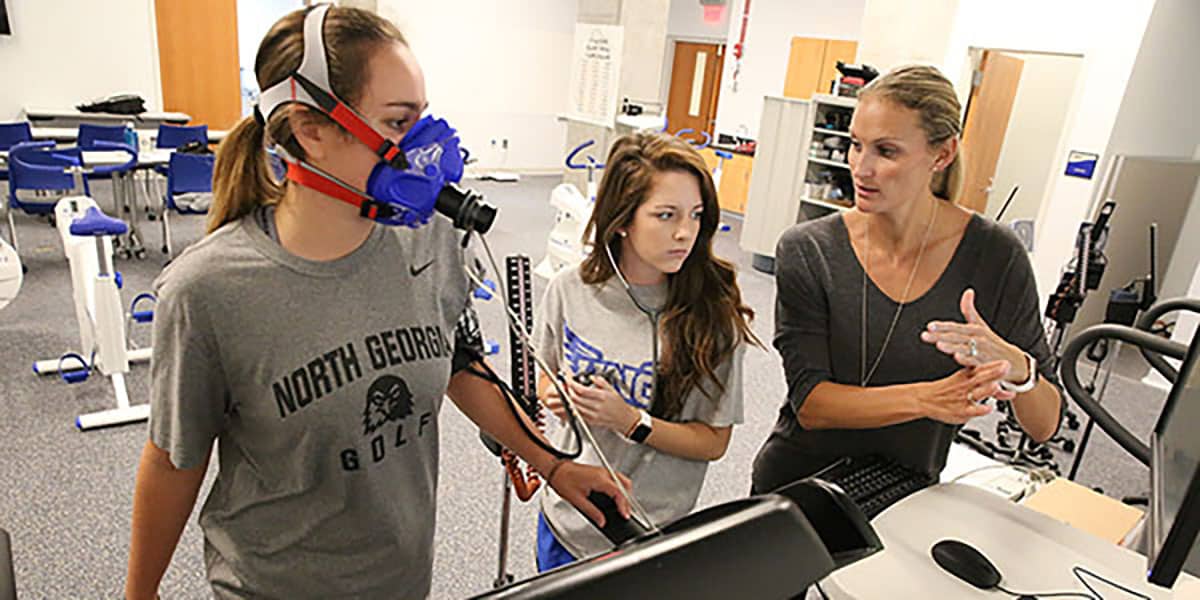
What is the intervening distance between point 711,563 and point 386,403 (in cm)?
66

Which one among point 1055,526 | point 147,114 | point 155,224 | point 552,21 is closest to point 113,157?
point 155,224

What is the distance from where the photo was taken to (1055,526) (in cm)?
114

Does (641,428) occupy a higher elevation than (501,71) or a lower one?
lower

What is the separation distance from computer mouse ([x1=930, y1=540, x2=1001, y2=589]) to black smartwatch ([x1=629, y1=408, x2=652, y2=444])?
50 centimetres

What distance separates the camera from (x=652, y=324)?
1426 millimetres

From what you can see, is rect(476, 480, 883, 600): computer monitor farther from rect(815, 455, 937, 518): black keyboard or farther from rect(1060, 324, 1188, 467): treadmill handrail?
rect(1060, 324, 1188, 467): treadmill handrail

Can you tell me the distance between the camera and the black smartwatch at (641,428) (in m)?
1.31

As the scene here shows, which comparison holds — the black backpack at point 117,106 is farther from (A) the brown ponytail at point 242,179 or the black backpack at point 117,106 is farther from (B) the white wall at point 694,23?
(A) the brown ponytail at point 242,179

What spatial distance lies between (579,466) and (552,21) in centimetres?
989

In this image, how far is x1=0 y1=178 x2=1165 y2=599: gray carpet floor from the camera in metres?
2.27

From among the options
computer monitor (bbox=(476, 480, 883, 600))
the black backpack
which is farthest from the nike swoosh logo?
the black backpack

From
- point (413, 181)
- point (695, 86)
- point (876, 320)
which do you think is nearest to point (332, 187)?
point (413, 181)

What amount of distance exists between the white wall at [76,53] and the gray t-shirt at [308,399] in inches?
320

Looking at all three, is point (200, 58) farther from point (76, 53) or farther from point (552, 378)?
point (552, 378)
